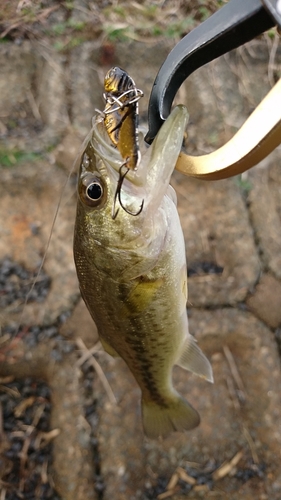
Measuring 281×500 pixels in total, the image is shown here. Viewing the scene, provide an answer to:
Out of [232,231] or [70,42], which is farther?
[70,42]

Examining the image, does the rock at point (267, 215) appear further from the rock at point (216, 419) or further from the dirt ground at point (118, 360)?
the rock at point (216, 419)

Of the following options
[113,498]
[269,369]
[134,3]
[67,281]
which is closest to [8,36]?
[134,3]

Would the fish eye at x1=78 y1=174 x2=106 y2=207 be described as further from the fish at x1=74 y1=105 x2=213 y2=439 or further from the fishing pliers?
the fishing pliers

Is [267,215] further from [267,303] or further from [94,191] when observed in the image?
[94,191]

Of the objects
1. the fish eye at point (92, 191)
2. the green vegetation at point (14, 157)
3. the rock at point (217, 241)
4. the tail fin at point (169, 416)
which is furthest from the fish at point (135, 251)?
the green vegetation at point (14, 157)

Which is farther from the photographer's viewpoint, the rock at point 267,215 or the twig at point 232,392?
the rock at point 267,215

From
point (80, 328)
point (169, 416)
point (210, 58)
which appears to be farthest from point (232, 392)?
point (210, 58)

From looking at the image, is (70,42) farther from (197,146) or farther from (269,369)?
(269,369)
